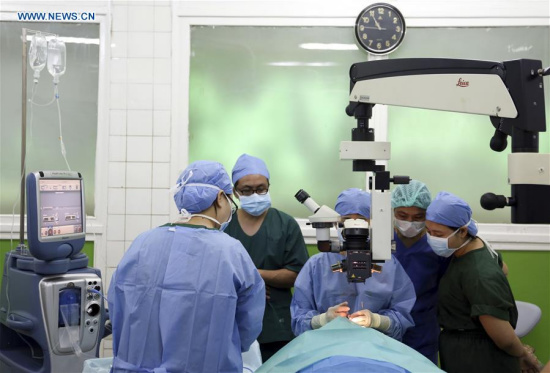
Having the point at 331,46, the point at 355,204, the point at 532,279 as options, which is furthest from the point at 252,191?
the point at 532,279

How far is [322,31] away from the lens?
3877mm

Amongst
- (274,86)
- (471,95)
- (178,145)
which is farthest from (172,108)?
(471,95)

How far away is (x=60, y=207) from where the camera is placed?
281cm

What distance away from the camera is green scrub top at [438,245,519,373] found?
7.39 feet

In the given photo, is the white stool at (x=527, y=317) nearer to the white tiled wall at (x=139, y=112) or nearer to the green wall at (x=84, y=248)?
the white tiled wall at (x=139, y=112)

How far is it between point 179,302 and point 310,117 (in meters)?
2.24

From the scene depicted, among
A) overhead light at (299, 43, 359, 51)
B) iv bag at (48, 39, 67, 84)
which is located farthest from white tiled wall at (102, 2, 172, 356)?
overhead light at (299, 43, 359, 51)

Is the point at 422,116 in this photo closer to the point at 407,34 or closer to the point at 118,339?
the point at 407,34

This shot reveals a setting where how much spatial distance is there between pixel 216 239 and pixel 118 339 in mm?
449

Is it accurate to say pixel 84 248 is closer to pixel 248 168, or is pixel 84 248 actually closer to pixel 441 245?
pixel 248 168

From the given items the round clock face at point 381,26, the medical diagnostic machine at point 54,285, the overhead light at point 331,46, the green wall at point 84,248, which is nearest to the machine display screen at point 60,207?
the medical diagnostic machine at point 54,285

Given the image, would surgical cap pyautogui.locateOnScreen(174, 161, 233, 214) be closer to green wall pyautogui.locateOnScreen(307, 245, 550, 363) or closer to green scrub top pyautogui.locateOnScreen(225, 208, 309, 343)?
green scrub top pyautogui.locateOnScreen(225, 208, 309, 343)

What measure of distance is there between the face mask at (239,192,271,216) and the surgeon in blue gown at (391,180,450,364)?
0.60m

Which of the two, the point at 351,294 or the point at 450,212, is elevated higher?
the point at 450,212
